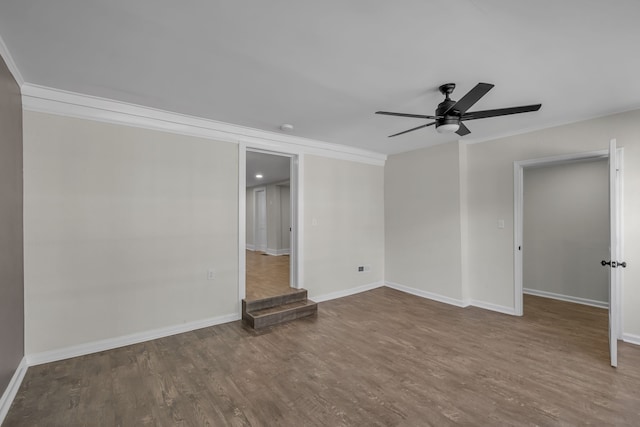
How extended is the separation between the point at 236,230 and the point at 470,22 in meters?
3.17

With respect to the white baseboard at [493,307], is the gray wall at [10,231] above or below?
above

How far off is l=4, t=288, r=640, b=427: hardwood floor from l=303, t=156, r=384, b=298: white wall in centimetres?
121

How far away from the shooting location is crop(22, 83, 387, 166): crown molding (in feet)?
8.48

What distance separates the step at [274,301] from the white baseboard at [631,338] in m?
3.70

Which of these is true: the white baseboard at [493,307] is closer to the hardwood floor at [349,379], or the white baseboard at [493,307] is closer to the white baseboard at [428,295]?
the white baseboard at [428,295]

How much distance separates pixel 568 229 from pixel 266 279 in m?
5.05

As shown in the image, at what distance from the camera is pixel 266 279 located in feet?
16.4

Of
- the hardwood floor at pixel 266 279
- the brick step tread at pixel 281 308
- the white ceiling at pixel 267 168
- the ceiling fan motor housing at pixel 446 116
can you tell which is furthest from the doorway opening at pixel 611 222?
the white ceiling at pixel 267 168

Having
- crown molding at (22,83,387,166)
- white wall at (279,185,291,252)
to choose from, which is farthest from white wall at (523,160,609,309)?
white wall at (279,185,291,252)

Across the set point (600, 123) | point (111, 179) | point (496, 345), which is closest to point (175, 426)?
point (111, 179)

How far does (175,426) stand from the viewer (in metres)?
1.85

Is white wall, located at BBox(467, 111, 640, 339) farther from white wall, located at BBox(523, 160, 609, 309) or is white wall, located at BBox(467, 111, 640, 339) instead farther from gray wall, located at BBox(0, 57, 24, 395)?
gray wall, located at BBox(0, 57, 24, 395)

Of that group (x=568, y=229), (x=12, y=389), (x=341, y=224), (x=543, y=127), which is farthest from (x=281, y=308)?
(x=568, y=229)

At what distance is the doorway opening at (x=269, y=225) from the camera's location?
4355 millimetres
